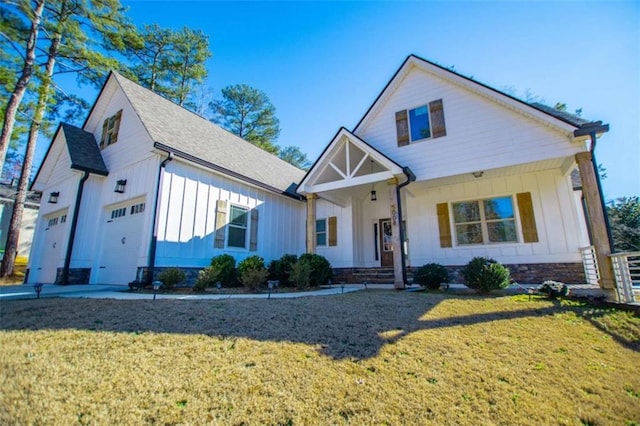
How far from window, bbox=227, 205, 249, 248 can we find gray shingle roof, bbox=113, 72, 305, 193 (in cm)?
126

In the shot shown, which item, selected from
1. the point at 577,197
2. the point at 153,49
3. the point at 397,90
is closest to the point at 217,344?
the point at 397,90

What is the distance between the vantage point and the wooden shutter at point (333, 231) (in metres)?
11.9

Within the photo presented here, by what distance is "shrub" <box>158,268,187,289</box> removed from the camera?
24.8ft

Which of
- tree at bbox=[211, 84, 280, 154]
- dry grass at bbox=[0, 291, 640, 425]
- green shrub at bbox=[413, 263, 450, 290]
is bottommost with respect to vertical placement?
dry grass at bbox=[0, 291, 640, 425]

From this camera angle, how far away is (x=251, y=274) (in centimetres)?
791

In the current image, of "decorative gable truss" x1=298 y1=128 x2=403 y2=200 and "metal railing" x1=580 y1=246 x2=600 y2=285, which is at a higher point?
"decorative gable truss" x1=298 y1=128 x2=403 y2=200

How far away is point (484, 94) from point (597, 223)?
15.0 feet

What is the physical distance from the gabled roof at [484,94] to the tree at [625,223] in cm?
1318

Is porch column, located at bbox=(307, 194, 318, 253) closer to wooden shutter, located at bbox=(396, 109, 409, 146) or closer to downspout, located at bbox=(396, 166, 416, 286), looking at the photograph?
downspout, located at bbox=(396, 166, 416, 286)

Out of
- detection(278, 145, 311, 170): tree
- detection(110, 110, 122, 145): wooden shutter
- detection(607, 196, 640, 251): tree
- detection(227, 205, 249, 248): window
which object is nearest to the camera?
detection(227, 205, 249, 248): window

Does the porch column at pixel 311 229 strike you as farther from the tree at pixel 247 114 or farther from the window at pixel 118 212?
the tree at pixel 247 114

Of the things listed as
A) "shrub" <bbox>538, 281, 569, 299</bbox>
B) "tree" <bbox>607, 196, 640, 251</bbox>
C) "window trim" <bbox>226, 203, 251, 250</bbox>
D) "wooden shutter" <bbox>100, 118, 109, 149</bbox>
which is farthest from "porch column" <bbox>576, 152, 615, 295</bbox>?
"wooden shutter" <bbox>100, 118, 109, 149</bbox>

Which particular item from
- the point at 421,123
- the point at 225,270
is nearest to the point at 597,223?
the point at 421,123

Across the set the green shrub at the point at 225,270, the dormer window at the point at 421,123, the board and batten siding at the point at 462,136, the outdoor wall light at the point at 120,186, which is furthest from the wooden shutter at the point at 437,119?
the outdoor wall light at the point at 120,186
